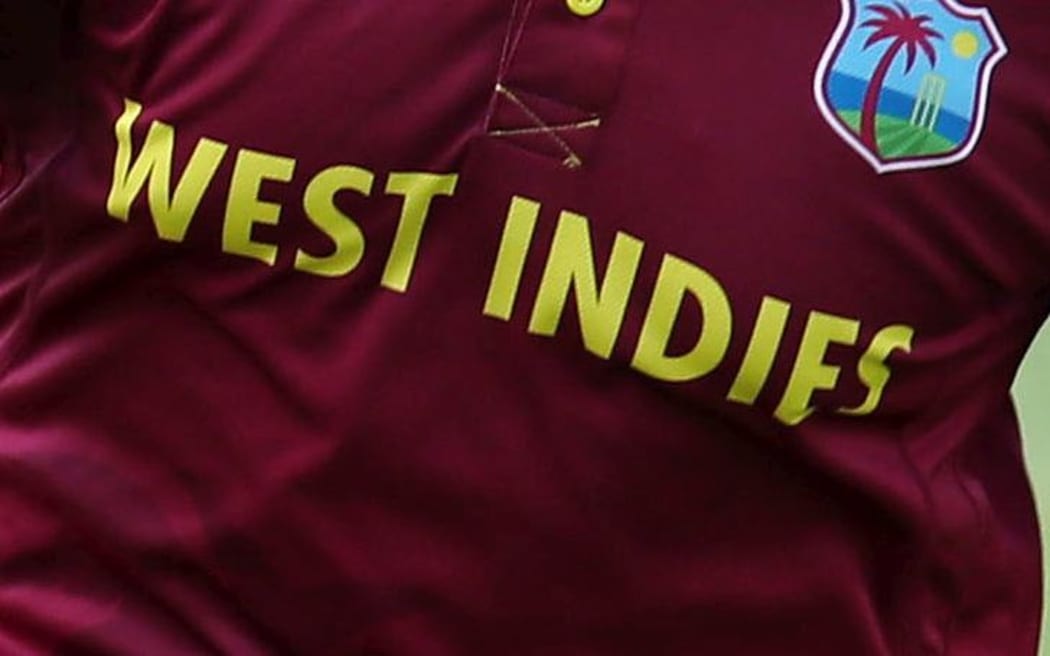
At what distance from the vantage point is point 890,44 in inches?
28.7

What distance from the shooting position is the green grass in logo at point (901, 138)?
731mm

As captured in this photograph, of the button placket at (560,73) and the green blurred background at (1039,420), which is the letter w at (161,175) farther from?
the green blurred background at (1039,420)

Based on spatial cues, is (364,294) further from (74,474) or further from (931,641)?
(931,641)

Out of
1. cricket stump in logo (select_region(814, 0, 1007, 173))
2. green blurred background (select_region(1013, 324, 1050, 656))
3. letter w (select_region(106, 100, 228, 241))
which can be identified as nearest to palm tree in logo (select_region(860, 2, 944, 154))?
cricket stump in logo (select_region(814, 0, 1007, 173))

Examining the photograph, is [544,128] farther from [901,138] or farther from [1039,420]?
[1039,420]

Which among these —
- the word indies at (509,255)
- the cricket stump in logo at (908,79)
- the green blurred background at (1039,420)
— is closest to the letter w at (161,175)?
the word indies at (509,255)

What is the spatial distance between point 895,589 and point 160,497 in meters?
0.24

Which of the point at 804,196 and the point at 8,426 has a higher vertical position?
the point at 804,196

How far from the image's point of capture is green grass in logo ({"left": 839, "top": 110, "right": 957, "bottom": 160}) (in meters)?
0.73

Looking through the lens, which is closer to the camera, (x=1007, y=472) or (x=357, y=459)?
(x=357, y=459)

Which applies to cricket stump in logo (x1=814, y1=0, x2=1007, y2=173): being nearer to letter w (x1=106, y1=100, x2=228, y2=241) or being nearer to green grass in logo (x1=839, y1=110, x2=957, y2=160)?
green grass in logo (x1=839, y1=110, x2=957, y2=160)

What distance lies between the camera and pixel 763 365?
74 cm

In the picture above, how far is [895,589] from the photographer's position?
2.64 feet

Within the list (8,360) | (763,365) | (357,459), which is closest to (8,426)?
(8,360)
